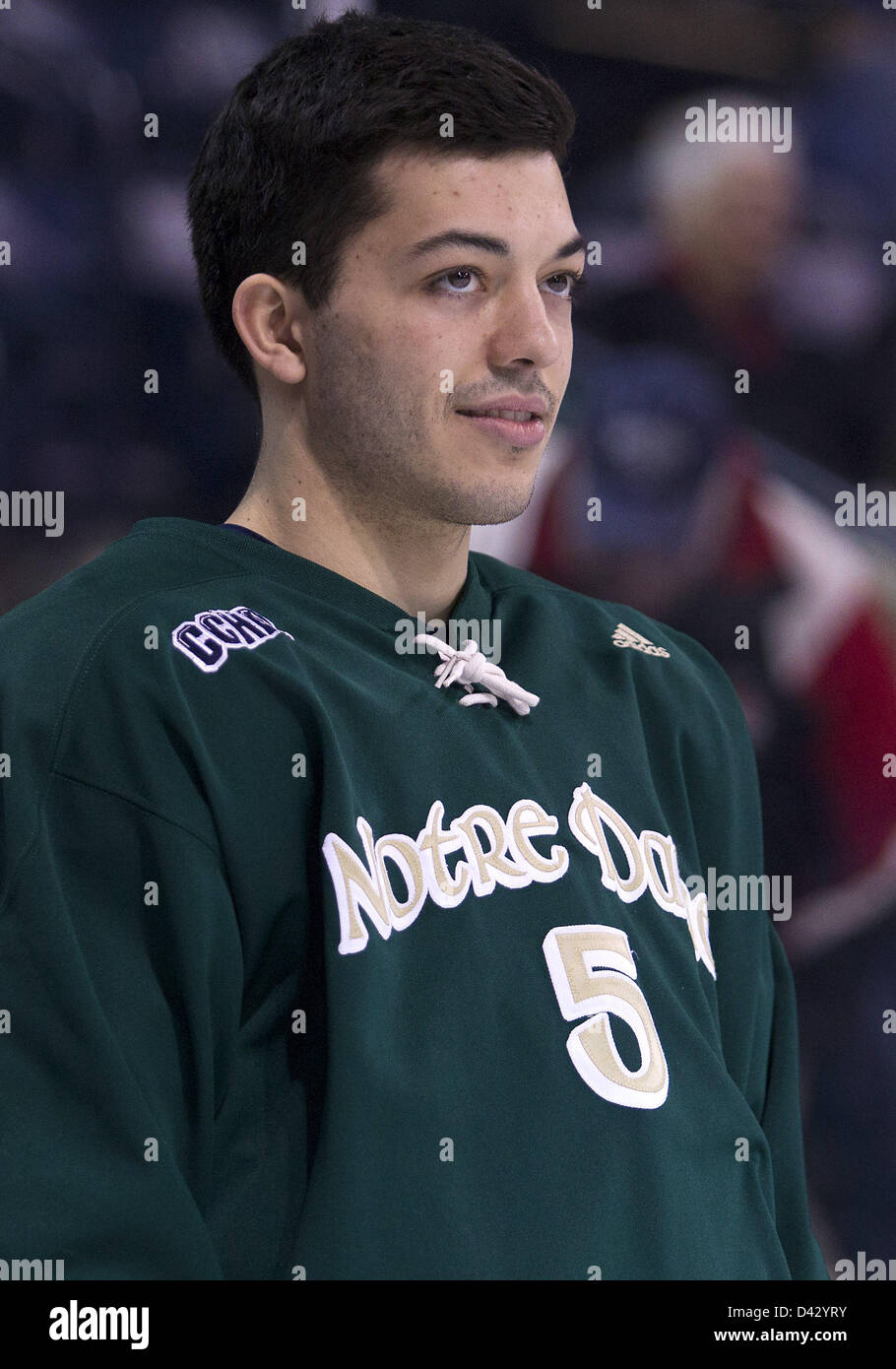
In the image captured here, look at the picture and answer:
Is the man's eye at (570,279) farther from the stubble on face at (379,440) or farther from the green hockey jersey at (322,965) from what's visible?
the green hockey jersey at (322,965)

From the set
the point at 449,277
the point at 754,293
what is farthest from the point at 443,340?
the point at 754,293

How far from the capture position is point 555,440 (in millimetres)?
1381

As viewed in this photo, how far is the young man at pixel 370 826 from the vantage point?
0.80 meters

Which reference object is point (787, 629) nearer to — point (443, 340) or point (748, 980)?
point (748, 980)

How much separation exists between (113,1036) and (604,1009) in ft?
1.05

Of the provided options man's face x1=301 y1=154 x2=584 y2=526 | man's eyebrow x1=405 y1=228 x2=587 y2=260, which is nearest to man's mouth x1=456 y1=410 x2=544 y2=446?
man's face x1=301 y1=154 x2=584 y2=526

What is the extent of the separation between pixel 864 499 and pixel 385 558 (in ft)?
1.98

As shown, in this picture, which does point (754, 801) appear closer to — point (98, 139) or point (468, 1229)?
point (468, 1229)

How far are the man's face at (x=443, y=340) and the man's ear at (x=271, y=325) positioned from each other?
2 centimetres

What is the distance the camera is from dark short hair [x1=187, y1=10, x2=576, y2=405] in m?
0.97

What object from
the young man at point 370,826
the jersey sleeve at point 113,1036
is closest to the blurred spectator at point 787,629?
the young man at point 370,826

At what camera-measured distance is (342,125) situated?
0.97 meters

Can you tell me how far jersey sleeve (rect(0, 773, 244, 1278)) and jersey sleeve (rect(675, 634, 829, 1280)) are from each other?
0.45 m
